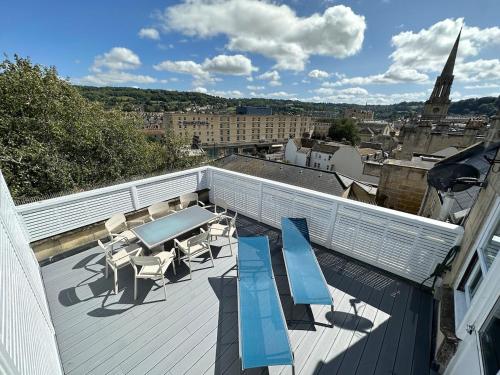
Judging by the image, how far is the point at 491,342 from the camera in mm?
1562

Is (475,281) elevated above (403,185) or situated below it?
above

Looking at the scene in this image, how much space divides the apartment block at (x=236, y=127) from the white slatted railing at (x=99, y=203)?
4339cm

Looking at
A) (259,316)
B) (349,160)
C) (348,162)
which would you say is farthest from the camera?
(348,162)

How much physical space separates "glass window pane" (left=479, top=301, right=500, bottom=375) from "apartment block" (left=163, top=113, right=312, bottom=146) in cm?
4777

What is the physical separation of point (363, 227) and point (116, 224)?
4.21 metres

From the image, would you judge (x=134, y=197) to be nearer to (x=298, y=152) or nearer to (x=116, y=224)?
(x=116, y=224)

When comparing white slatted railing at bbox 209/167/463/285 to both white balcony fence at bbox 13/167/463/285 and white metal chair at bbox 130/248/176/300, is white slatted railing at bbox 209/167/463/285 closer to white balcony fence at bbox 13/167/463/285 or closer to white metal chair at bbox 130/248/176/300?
white balcony fence at bbox 13/167/463/285

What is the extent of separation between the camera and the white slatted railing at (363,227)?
284cm

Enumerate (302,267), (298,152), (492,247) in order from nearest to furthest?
(492,247) < (302,267) < (298,152)

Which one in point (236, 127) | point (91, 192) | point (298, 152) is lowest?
point (298, 152)

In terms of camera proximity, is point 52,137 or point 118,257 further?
point 52,137

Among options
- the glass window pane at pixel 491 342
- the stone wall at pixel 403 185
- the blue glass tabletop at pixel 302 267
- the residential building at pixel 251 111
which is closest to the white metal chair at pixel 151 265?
the blue glass tabletop at pixel 302 267

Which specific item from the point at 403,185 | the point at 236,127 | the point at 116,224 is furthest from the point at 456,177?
the point at 236,127

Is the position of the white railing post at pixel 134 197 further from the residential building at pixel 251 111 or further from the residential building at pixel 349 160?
the residential building at pixel 251 111
